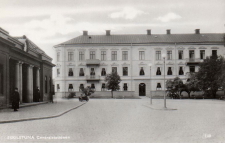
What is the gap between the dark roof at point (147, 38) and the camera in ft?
180

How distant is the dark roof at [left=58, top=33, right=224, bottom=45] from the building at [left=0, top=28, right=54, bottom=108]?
21358 mm

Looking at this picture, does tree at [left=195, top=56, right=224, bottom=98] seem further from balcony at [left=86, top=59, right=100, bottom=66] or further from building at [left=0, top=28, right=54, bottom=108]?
building at [left=0, top=28, right=54, bottom=108]

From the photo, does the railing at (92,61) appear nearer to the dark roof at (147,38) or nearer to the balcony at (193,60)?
the dark roof at (147,38)

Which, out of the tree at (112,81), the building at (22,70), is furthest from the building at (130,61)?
the building at (22,70)

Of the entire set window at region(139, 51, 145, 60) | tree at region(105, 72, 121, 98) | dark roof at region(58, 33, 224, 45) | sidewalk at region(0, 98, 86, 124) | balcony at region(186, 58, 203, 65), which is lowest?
sidewalk at region(0, 98, 86, 124)

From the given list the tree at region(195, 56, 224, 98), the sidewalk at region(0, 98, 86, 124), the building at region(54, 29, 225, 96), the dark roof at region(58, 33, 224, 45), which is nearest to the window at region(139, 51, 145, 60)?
the building at region(54, 29, 225, 96)

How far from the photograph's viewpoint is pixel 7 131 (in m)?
9.45

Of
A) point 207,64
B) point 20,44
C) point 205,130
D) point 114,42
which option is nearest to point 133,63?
point 114,42

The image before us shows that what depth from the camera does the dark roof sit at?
54.7 meters

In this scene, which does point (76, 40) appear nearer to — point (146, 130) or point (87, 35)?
point (87, 35)

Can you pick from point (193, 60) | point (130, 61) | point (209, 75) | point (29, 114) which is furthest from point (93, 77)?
point (29, 114)

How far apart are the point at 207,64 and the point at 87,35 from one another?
24904 millimetres

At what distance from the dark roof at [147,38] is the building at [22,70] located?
2136 cm

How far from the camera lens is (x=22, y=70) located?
2583cm
